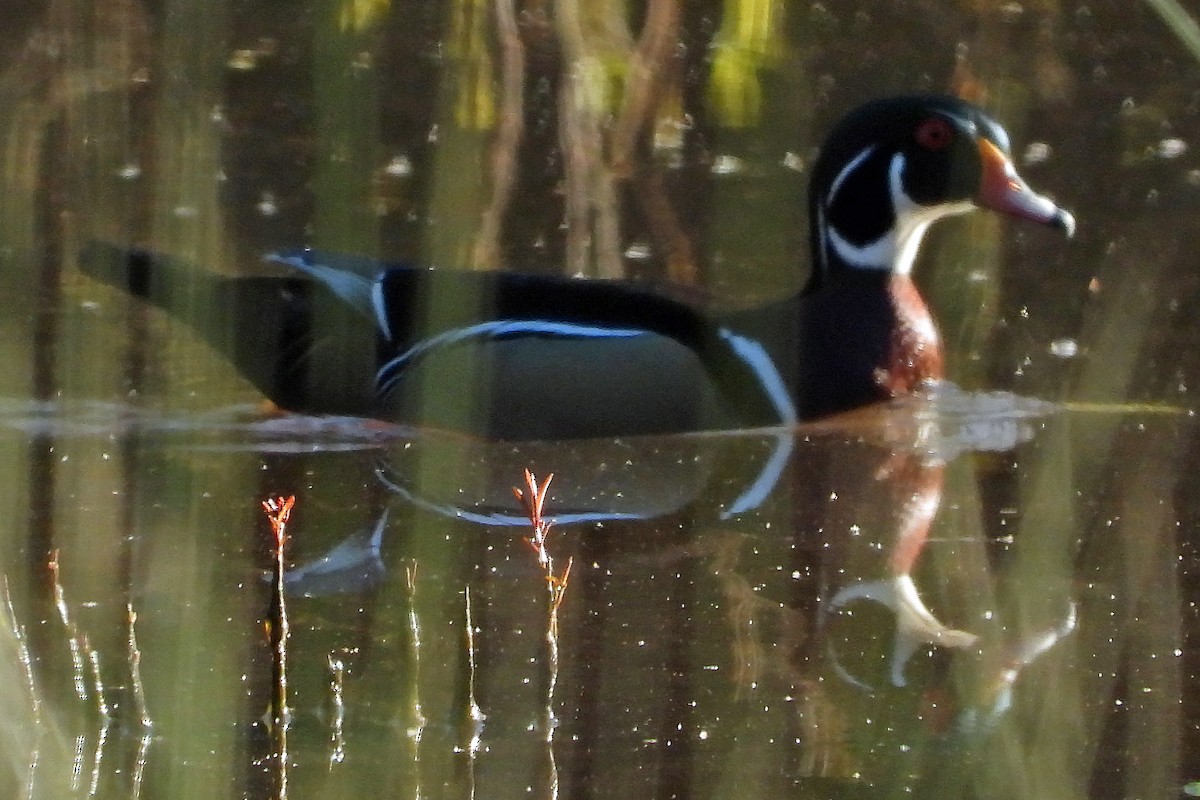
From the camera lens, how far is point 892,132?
51.3 inches

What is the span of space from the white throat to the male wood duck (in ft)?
0.05

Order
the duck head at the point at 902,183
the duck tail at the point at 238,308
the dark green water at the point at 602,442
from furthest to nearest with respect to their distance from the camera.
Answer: the duck head at the point at 902,183, the duck tail at the point at 238,308, the dark green water at the point at 602,442

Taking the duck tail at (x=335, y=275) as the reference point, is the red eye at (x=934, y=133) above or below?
above

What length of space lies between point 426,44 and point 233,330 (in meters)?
0.26

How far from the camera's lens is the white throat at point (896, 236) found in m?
1.33

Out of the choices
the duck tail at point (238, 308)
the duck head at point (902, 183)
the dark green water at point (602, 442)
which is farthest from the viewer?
the duck head at point (902, 183)

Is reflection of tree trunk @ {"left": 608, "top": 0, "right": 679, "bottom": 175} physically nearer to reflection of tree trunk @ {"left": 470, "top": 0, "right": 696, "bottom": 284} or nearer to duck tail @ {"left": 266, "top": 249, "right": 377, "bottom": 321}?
reflection of tree trunk @ {"left": 470, "top": 0, "right": 696, "bottom": 284}

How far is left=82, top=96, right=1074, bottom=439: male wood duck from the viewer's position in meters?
1.19

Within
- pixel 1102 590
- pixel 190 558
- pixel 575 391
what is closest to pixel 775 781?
pixel 1102 590

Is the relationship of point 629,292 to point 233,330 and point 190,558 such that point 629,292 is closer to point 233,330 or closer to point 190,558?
point 233,330

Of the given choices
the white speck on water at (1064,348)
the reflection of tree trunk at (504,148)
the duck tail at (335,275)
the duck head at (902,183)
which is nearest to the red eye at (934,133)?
the duck head at (902,183)

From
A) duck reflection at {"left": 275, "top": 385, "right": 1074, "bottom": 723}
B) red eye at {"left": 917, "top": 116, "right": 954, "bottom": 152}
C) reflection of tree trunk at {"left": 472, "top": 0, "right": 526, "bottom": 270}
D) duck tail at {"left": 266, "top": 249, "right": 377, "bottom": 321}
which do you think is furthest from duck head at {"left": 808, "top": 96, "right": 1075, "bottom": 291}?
duck tail at {"left": 266, "top": 249, "right": 377, "bottom": 321}

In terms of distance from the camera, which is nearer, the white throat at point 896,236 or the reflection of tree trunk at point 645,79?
the reflection of tree trunk at point 645,79

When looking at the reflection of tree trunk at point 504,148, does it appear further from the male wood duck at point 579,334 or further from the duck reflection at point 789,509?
the duck reflection at point 789,509
